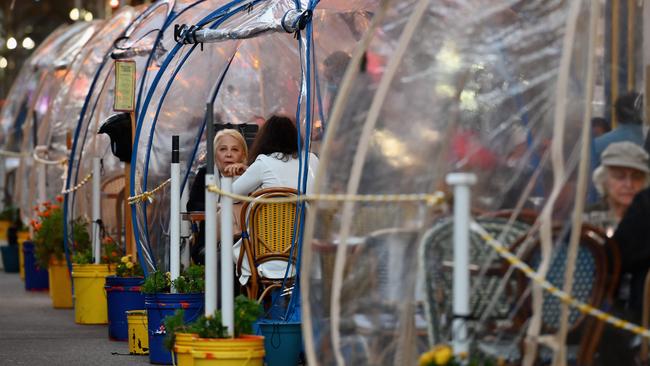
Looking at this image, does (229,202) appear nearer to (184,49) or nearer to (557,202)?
(557,202)

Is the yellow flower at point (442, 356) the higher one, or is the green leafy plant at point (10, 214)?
the green leafy plant at point (10, 214)

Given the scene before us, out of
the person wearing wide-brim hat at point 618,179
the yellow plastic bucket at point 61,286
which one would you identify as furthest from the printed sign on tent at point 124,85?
the person wearing wide-brim hat at point 618,179

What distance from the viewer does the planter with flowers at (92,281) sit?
534 inches

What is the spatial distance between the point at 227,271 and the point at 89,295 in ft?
20.5

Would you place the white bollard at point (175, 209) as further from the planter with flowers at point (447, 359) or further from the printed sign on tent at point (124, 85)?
the planter with flowers at point (447, 359)

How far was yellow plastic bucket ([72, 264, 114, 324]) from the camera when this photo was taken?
44.6ft

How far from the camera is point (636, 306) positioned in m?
6.80

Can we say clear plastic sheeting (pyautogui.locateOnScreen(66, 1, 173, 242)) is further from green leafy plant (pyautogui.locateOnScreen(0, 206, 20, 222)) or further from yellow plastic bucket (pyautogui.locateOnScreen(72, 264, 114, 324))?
green leafy plant (pyautogui.locateOnScreen(0, 206, 20, 222))

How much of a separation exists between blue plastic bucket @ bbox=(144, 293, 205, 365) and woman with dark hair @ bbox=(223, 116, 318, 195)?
45.4 inches

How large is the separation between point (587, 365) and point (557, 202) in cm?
74

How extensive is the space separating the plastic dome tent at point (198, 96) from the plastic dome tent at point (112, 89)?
247 millimetres

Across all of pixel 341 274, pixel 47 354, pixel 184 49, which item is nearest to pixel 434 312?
pixel 341 274

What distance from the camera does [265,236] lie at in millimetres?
10672

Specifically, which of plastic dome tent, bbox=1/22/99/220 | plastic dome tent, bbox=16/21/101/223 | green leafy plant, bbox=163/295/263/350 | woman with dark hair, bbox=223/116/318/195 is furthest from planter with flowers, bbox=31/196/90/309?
green leafy plant, bbox=163/295/263/350
